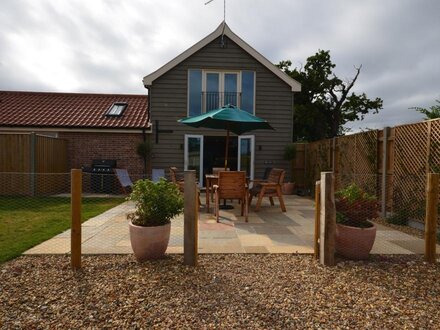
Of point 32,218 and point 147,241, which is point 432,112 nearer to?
point 147,241

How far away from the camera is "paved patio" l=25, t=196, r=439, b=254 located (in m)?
4.10

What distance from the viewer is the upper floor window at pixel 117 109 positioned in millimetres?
12641

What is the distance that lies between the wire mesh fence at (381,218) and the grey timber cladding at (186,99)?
15.5 feet

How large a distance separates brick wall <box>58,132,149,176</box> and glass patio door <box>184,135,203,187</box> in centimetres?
178

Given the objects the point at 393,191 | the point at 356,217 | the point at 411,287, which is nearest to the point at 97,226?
the point at 356,217

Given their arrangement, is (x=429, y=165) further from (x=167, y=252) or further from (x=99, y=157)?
(x=99, y=157)

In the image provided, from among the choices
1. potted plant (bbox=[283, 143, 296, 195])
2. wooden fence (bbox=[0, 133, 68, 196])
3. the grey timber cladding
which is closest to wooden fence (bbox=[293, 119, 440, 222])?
potted plant (bbox=[283, 143, 296, 195])

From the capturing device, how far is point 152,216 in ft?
12.0

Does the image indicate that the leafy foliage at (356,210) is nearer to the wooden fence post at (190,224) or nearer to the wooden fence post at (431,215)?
the wooden fence post at (431,215)

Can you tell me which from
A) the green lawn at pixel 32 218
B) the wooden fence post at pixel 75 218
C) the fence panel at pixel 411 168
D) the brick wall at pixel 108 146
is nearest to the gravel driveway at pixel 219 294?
the wooden fence post at pixel 75 218

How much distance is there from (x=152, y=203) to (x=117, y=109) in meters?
10.8

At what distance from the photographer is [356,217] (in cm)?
387

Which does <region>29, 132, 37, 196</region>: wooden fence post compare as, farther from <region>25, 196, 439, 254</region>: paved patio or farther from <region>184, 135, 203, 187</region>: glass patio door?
<region>184, 135, 203, 187</region>: glass patio door

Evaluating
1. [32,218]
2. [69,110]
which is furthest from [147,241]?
Result: [69,110]
